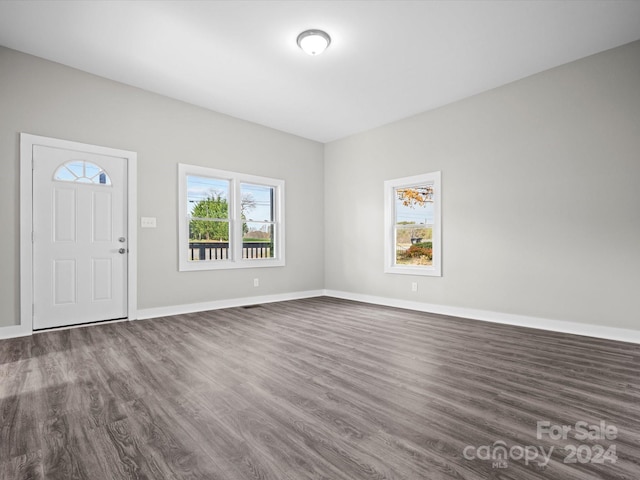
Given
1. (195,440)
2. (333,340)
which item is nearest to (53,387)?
(195,440)

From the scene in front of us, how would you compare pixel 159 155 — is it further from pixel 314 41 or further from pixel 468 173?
pixel 468 173

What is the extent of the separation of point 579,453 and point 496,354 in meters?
1.50

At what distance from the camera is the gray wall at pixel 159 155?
3623mm

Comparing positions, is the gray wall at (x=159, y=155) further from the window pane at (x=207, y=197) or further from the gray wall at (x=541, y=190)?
the gray wall at (x=541, y=190)

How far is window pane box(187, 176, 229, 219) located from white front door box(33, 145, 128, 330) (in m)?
0.93

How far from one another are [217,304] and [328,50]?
3781 millimetres

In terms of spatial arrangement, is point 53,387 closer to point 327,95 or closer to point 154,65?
point 154,65

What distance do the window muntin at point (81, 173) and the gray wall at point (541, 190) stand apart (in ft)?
13.6

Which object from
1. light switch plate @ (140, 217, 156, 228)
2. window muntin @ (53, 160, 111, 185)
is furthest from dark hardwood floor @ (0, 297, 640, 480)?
window muntin @ (53, 160, 111, 185)

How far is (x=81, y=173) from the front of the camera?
4094 millimetres

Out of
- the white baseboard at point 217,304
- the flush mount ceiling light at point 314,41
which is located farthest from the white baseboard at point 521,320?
the flush mount ceiling light at point 314,41

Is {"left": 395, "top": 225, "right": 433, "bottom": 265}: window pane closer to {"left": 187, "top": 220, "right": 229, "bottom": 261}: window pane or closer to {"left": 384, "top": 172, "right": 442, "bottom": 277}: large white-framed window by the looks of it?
{"left": 384, "top": 172, "right": 442, "bottom": 277}: large white-framed window

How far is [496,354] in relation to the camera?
9.91 ft

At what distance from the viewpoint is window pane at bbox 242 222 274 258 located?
575cm
